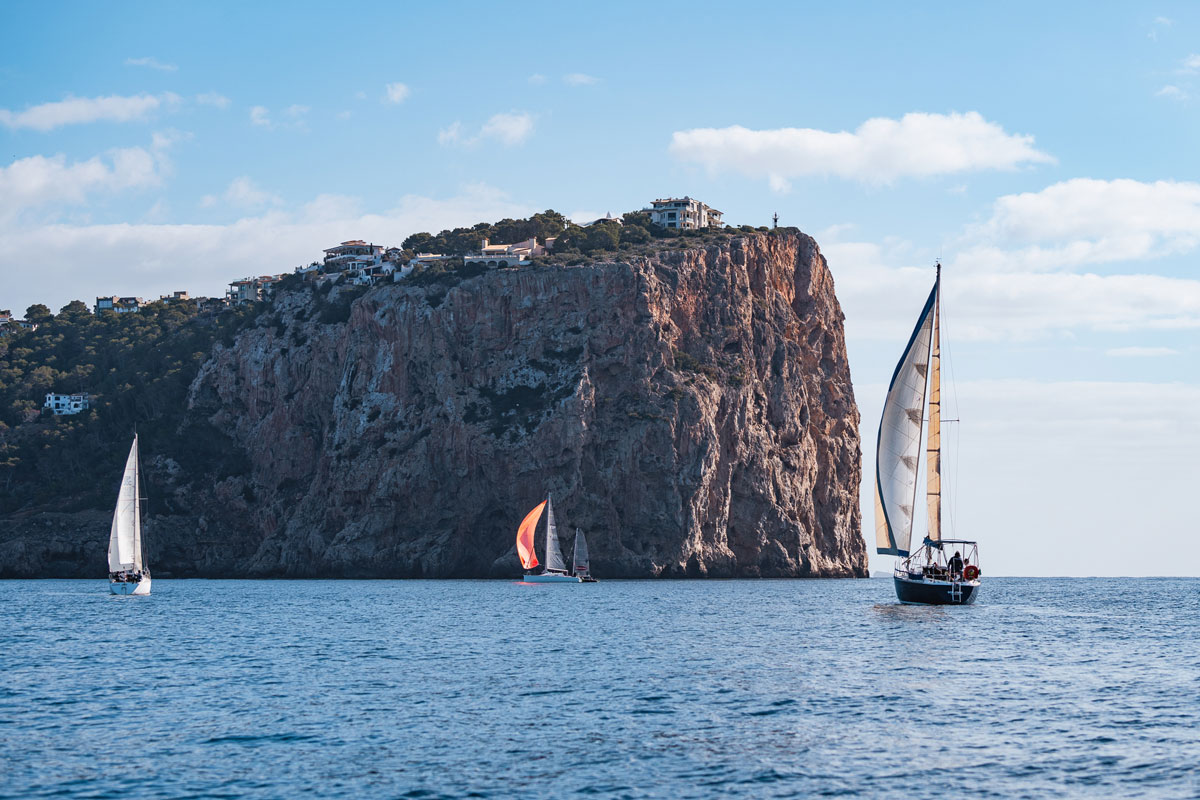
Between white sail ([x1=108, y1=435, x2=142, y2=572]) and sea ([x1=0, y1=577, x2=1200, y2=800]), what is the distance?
44.5 ft

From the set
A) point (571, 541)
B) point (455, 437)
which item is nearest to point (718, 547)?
point (571, 541)

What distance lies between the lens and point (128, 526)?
74062 millimetres

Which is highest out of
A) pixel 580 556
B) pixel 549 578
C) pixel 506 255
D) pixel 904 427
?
pixel 506 255

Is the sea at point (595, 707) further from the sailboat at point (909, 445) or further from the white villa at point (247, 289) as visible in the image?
the white villa at point (247, 289)

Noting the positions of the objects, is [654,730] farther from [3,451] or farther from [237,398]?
[3,451]

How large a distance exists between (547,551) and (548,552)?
106mm

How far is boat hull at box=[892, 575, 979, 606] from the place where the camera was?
59.9m

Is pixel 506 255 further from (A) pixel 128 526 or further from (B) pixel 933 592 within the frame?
(B) pixel 933 592

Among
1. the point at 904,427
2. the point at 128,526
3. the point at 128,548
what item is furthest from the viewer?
the point at 128,548

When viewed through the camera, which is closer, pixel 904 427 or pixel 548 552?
pixel 904 427

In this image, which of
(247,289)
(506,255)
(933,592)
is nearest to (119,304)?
(247,289)

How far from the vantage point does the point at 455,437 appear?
10631 centimetres

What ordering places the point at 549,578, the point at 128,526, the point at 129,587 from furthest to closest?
the point at 549,578, the point at 129,587, the point at 128,526

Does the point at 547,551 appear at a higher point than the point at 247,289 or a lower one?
lower
